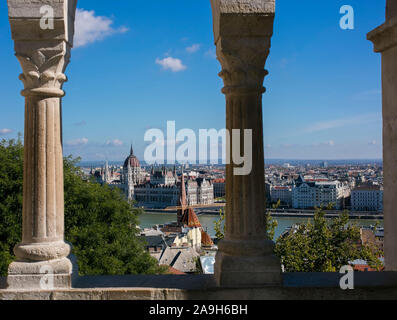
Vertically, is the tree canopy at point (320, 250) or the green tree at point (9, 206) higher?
the green tree at point (9, 206)

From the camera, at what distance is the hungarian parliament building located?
13000 cm

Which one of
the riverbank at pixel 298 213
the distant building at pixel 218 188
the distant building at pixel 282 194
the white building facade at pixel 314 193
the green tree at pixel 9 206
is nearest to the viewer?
the green tree at pixel 9 206

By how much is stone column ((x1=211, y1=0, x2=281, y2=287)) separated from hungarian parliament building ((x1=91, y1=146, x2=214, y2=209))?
11667cm

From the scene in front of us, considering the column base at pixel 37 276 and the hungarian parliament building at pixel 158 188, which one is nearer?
the column base at pixel 37 276

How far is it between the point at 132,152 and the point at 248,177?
140139mm

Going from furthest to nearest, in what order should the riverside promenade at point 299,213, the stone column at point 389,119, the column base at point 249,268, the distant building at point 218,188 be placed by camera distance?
the distant building at point 218,188 → the riverside promenade at point 299,213 → the stone column at point 389,119 → the column base at point 249,268

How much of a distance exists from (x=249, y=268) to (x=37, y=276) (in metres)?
2.27

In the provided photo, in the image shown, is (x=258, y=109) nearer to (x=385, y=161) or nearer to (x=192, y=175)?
(x=385, y=161)

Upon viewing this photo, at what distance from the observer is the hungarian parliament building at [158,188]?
130 metres

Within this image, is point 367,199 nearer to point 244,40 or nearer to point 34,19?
point 244,40

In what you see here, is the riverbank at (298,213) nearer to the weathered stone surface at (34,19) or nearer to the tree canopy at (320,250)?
the tree canopy at (320,250)

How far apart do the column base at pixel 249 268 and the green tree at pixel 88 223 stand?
8962mm

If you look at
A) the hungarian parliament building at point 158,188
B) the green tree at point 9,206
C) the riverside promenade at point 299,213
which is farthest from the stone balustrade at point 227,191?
the hungarian parliament building at point 158,188
